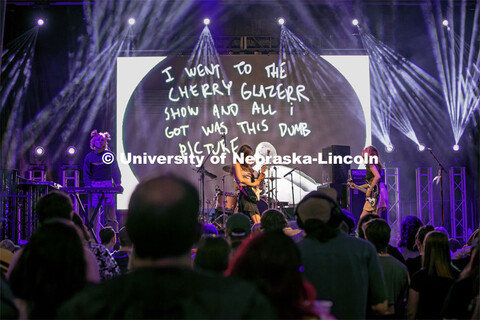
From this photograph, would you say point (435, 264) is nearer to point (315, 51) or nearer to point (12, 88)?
point (315, 51)

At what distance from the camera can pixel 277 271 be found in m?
1.87

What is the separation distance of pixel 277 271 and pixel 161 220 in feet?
1.95

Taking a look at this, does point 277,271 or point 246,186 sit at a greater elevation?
point 246,186

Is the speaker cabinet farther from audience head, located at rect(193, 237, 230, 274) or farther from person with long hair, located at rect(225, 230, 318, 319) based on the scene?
person with long hair, located at rect(225, 230, 318, 319)

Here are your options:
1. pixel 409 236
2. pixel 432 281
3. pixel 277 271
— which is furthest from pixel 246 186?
pixel 277 271

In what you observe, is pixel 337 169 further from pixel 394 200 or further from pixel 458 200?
pixel 458 200

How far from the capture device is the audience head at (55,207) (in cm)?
294

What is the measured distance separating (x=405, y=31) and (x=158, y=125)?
5.93 metres

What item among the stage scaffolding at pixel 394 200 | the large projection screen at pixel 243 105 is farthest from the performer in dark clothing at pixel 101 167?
the stage scaffolding at pixel 394 200

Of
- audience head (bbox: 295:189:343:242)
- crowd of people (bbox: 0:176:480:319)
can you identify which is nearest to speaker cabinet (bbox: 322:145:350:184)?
crowd of people (bbox: 0:176:480:319)

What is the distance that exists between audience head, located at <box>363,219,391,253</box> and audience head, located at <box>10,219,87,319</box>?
7.06 feet

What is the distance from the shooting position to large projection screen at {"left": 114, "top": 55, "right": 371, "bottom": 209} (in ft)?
38.1

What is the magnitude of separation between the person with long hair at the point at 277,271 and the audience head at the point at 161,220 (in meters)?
0.48

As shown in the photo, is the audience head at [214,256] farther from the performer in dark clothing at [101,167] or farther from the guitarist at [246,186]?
the performer in dark clothing at [101,167]
